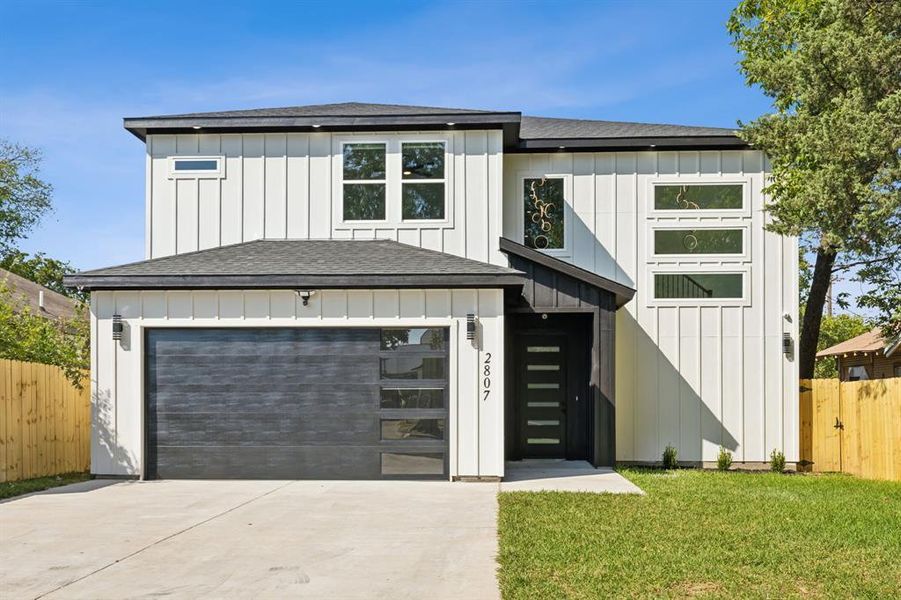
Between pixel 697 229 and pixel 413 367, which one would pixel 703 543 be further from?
pixel 697 229

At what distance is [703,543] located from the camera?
23.2ft

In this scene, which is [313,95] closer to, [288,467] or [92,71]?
[92,71]

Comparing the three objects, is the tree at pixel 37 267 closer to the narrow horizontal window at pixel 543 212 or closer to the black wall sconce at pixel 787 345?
the narrow horizontal window at pixel 543 212

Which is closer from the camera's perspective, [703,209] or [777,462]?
[777,462]

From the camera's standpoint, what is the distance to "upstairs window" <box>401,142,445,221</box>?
13.2 metres

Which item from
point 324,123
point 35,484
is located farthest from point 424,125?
point 35,484

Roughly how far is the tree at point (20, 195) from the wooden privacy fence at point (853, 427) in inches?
1044

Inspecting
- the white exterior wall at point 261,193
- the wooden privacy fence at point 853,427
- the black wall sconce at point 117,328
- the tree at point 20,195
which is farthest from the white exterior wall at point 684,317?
the tree at point 20,195

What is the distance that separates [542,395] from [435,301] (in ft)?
12.5

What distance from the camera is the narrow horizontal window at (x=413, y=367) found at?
447 inches

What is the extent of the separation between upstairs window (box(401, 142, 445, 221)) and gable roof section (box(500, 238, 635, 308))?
4.30 ft

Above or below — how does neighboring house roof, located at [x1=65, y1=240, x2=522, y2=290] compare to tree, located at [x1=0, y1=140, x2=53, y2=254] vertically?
below

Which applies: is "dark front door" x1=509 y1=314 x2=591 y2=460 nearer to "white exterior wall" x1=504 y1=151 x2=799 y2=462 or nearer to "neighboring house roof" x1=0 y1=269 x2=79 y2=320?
"white exterior wall" x1=504 y1=151 x2=799 y2=462

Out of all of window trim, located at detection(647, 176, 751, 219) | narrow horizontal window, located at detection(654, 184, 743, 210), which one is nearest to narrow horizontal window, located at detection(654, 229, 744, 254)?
window trim, located at detection(647, 176, 751, 219)
